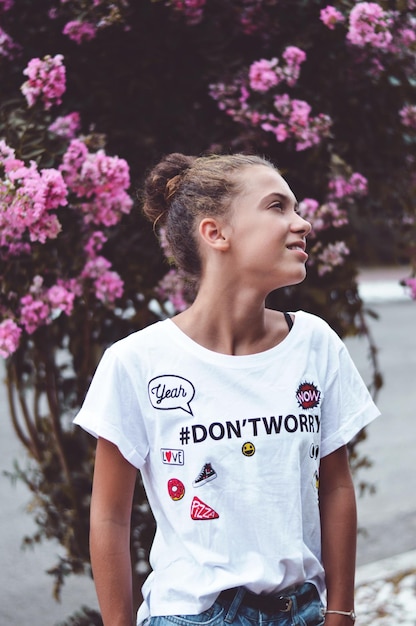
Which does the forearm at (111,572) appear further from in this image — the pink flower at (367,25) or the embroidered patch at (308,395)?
the pink flower at (367,25)

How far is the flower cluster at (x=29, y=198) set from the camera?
8.18ft

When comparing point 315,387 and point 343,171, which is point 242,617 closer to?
point 315,387

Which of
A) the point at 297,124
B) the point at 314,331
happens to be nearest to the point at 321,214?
the point at 297,124

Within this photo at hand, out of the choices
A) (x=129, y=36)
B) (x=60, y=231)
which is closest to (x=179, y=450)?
(x=60, y=231)

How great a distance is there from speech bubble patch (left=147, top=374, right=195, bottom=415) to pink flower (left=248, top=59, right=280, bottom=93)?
1314mm

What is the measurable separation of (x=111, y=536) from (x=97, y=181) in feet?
3.71

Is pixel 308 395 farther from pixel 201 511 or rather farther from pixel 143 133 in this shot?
pixel 143 133

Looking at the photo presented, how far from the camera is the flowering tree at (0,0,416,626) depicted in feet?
9.04

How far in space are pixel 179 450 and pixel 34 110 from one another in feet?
4.47

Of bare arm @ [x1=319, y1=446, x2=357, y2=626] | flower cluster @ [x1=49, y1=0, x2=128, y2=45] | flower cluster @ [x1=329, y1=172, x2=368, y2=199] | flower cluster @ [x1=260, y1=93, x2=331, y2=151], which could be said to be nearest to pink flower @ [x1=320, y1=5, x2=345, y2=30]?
flower cluster @ [x1=260, y1=93, x2=331, y2=151]

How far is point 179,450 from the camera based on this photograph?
184 cm

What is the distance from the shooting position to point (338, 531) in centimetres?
198

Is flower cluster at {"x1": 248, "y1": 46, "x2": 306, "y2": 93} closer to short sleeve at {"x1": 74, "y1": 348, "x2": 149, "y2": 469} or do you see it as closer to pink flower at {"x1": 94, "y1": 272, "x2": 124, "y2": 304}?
pink flower at {"x1": 94, "y1": 272, "x2": 124, "y2": 304}

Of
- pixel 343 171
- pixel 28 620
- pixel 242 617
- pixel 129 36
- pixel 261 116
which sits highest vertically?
pixel 129 36
